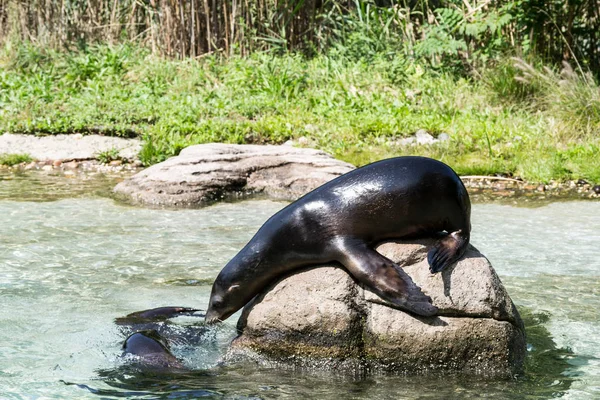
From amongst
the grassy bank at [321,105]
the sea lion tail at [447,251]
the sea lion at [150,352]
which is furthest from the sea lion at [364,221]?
the grassy bank at [321,105]

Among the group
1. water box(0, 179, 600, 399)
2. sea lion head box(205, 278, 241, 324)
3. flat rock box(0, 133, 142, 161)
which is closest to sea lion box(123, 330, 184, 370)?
water box(0, 179, 600, 399)

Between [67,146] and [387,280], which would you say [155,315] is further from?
[67,146]

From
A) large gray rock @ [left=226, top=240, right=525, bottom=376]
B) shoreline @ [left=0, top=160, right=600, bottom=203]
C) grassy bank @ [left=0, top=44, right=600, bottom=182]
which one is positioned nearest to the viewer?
large gray rock @ [left=226, top=240, right=525, bottom=376]

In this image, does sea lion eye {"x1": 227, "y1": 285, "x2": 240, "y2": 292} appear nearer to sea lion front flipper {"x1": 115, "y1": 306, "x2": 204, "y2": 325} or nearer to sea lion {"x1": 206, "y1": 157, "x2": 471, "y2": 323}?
sea lion {"x1": 206, "y1": 157, "x2": 471, "y2": 323}

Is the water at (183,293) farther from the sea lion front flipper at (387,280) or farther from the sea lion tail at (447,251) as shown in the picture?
the sea lion tail at (447,251)

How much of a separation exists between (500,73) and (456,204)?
8.85 m

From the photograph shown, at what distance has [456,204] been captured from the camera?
14.6 ft

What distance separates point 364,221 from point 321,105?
27.3ft

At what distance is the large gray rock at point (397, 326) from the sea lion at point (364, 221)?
10cm

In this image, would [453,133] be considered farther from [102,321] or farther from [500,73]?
[102,321]

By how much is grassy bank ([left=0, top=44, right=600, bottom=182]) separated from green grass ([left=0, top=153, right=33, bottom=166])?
2.24 ft

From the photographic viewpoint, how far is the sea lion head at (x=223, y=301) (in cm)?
463

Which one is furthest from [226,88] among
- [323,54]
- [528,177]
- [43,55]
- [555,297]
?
[555,297]

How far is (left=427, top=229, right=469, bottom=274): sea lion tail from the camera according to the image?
4.25 m
